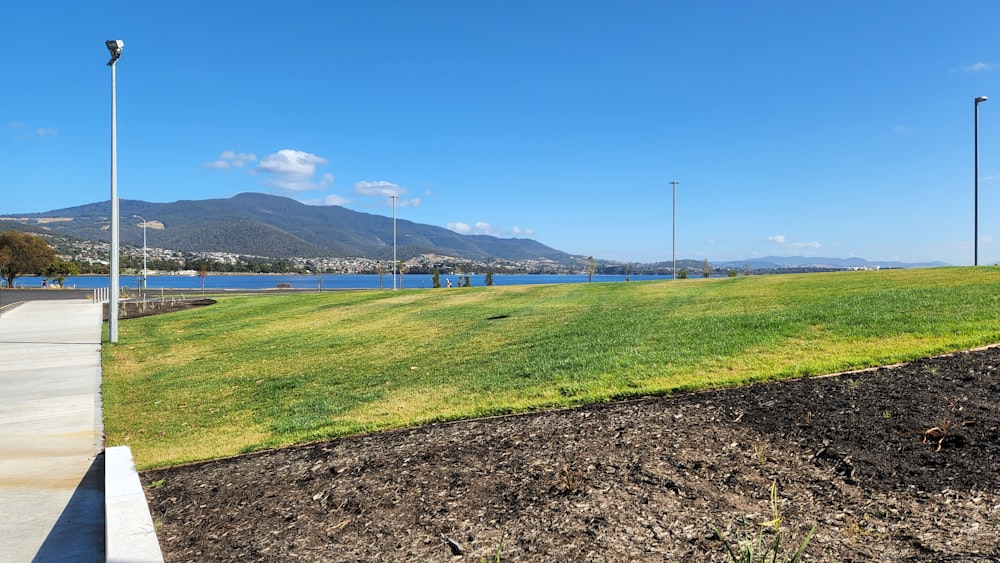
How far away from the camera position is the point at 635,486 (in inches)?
137

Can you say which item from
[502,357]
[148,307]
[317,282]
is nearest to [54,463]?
[502,357]

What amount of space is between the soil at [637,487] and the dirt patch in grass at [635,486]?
0.01 meters

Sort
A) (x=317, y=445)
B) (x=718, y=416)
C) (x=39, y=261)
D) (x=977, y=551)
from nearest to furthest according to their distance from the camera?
(x=977, y=551) → (x=718, y=416) → (x=317, y=445) → (x=39, y=261)

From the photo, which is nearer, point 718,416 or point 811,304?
point 718,416

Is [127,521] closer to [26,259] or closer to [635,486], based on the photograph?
[635,486]

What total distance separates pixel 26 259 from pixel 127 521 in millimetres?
67935

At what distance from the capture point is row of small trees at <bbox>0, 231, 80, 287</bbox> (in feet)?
175

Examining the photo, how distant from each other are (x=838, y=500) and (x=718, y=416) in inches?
59.1

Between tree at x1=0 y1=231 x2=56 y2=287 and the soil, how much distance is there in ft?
214

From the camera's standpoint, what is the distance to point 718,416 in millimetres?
4738

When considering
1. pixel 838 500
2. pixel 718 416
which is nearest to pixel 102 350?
pixel 718 416

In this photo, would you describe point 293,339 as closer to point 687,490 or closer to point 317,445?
point 317,445

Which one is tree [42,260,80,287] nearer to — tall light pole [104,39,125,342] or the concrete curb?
tall light pole [104,39,125,342]

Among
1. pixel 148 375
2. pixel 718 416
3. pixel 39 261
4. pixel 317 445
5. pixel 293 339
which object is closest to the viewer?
pixel 718 416
